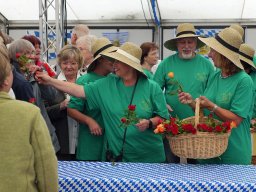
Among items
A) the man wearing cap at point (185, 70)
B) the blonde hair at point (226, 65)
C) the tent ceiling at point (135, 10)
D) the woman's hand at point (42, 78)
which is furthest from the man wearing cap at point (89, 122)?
the tent ceiling at point (135, 10)

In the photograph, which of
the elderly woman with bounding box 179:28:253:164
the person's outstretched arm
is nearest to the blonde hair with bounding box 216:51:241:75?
the elderly woman with bounding box 179:28:253:164

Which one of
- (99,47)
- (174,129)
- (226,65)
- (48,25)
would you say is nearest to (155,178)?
(174,129)

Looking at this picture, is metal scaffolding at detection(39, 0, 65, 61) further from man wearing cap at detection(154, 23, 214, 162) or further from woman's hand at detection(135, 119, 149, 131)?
woman's hand at detection(135, 119, 149, 131)

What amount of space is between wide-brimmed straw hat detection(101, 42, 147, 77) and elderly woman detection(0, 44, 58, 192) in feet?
4.39

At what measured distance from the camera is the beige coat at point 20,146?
1.88m

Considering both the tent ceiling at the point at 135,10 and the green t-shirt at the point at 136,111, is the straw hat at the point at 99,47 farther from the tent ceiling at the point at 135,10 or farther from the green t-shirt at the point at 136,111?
the tent ceiling at the point at 135,10

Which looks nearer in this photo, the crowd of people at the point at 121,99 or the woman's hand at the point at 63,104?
the crowd of people at the point at 121,99

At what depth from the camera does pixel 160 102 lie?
3217 millimetres

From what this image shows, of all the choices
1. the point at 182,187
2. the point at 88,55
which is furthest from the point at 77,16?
the point at 182,187

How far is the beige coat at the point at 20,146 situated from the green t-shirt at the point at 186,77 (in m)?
2.21

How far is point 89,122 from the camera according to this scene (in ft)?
11.5

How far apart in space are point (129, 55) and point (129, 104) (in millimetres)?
342

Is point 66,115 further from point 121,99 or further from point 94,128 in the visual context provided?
point 121,99

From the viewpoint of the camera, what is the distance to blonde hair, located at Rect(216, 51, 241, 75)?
10.2 ft
